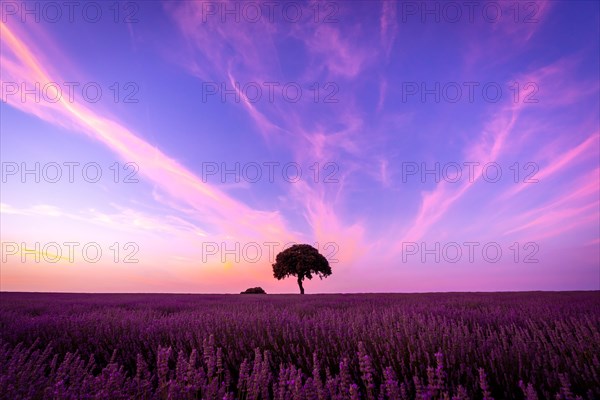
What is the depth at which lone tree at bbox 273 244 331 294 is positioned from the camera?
33.5 metres

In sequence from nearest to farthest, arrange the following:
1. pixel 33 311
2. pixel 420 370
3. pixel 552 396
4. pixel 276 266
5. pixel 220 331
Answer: pixel 552 396 → pixel 420 370 → pixel 220 331 → pixel 33 311 → pixel 276 266

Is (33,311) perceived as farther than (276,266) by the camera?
No

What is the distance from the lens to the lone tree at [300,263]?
33531 millimetres

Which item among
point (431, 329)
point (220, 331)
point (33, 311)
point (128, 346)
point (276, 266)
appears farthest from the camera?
point (276, 266)

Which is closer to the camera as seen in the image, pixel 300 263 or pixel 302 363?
pixel 302 363

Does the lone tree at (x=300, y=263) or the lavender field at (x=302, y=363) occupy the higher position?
the lone tree at (x=300, y=263)

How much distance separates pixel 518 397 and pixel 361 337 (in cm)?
144

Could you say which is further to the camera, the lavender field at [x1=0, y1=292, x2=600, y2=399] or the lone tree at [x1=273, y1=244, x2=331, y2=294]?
the lone tree at [x1=273, y1=244, x2=331, y2=294]

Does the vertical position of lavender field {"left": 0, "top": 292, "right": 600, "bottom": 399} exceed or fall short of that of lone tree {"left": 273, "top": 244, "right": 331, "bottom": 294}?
it falls short

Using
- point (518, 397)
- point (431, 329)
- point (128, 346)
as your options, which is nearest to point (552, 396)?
point (518, 397)

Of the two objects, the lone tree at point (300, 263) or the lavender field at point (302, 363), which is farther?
the lone tree at point (300, 263)

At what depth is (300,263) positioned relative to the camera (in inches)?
1312

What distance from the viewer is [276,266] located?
34.7 m

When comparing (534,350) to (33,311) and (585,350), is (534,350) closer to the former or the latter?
(585,350)
